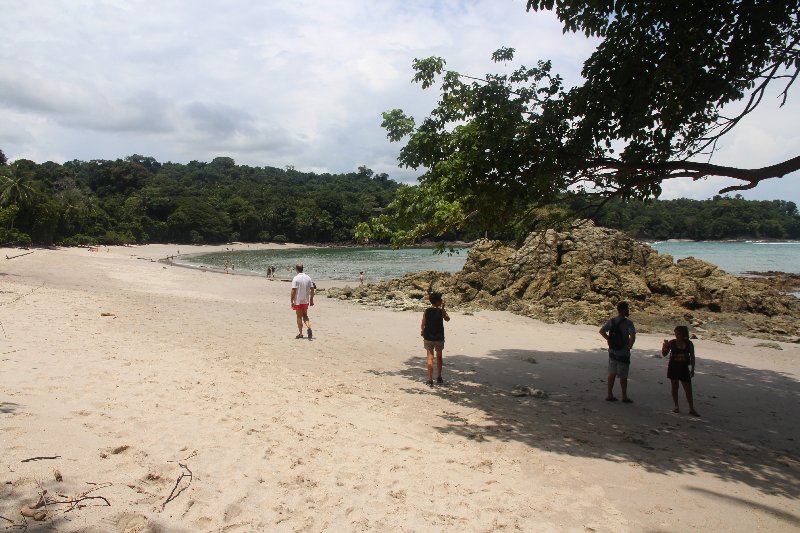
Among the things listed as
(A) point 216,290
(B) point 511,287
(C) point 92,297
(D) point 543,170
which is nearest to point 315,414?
(D) point 543,170

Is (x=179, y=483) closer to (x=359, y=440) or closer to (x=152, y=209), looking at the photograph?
(x=359, y=440)

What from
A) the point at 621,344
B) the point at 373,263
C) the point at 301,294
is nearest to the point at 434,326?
the point at 621,344

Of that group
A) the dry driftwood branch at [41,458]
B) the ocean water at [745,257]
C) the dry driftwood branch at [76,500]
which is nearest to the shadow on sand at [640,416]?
the dry driftwood branch at [76,500]

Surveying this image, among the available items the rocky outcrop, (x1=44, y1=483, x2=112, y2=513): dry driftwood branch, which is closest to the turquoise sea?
the rocky outcrop

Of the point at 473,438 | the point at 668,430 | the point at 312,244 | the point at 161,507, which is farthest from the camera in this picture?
the point at 312,244

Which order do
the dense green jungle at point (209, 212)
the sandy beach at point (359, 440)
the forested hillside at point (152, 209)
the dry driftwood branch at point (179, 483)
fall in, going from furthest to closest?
the dense green jungle at point (209, 212)
the forested hillside at point (152, 209)
the sandy beach at point (359, 440)
the dry driftwood branch at point (179, 483)

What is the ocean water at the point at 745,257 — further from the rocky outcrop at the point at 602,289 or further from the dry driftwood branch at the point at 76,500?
the dry driftwood branch at the point at 76,500

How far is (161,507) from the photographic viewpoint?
411cm

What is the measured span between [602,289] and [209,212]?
103 meters

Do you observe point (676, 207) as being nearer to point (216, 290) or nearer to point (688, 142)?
point (216, 290)

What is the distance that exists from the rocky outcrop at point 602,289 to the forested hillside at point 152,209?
2224 inches

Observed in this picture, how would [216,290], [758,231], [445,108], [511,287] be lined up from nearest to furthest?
[445,108]
[511,287]
[216,290]
[758,231]

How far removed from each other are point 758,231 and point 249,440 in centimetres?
16972

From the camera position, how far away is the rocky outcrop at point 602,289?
19.7 meters
